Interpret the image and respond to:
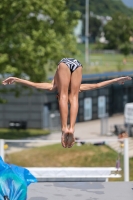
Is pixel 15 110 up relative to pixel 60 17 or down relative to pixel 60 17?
down

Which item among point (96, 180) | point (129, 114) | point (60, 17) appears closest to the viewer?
point (96, 180)

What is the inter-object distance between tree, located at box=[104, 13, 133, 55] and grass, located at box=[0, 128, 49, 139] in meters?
26.7

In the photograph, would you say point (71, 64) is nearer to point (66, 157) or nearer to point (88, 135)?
point (66, 157)

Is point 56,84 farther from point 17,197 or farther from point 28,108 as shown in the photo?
point 28,108

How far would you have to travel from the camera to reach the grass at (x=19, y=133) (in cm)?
2878

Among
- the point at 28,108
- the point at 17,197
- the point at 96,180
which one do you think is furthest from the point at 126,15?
the point at 17,197

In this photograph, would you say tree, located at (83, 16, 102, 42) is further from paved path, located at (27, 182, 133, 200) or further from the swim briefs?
the swim briefs

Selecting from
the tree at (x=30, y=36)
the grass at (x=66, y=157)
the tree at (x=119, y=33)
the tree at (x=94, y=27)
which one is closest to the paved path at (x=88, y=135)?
the grass at (x=66, y=157)

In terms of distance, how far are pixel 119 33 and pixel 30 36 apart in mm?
39483

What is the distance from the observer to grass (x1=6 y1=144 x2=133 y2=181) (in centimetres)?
2140

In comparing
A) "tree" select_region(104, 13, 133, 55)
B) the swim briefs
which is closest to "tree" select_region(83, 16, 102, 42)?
"tree" select_region(104, 13, 133, 55)

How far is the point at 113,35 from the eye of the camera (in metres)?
64.9

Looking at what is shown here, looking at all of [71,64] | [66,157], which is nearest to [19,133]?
[66,157]

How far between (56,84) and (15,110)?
72.7 feet
